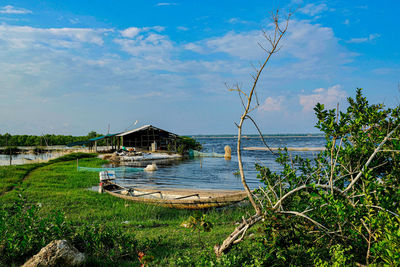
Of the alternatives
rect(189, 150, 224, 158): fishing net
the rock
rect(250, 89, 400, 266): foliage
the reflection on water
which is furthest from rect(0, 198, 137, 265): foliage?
rect(189, 150, 224, 158): fishing net

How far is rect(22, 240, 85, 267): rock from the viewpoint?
399cm

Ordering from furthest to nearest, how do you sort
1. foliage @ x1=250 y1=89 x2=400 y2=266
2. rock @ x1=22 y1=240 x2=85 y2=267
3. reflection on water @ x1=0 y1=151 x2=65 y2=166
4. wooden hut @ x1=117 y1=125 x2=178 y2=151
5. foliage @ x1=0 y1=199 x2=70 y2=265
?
1. wooden hut @ x1=117 y1=125 x2=178 y2=151
2. reflection on water @ x1=0 y1=151 x2=65 y2=166
3. foliage @ x1=0 y1=199 x2=70 y2=265
4. rock @ x1=22 y1=240 x2=85 y2=267
5. foliage @ x1=250 y1=89 x2=400 y2=266

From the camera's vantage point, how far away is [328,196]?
138 inches

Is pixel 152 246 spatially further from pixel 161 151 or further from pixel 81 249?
pixel 161 151

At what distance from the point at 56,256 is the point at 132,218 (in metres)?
5.42

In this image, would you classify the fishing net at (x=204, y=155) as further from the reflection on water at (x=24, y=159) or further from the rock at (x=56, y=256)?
the rock at (x=56, y=256)

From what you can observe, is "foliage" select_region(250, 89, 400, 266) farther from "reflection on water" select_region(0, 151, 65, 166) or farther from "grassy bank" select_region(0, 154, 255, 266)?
"reflection on water" select_region(0, 151, 65, 166)

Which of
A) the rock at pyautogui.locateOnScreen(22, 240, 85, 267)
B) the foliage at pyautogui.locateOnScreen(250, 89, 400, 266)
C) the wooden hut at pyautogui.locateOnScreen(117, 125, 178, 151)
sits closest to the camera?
the foliage at pyautogui.locateOnScreen(250, 89, 400, 266)

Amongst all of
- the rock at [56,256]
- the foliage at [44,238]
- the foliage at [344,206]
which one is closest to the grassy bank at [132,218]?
the foliage at [44,238]

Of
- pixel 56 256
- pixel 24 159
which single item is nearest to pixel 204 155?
pixel 24 159

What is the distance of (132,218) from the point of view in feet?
30.7

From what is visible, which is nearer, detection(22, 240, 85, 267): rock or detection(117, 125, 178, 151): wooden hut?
detection(22, 240, 85, 267): rock

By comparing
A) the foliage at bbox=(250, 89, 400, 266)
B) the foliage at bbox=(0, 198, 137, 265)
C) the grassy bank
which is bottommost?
the grassy bank

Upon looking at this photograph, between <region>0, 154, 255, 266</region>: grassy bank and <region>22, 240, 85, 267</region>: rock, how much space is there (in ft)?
1.43
